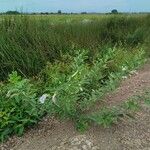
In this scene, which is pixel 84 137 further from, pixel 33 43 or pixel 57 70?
pixel 33 43

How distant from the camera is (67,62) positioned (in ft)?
27.9

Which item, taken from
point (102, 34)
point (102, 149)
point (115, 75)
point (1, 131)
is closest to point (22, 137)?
point (1, 131)

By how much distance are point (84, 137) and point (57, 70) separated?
9.10ft

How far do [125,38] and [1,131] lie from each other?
32.5 feet

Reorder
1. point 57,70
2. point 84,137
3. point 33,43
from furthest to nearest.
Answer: point 33,43
point 57,70
point 84,137

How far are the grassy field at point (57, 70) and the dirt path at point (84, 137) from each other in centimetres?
10

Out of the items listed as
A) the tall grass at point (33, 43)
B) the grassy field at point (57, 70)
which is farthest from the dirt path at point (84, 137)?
the tall grass at point (33, 43)

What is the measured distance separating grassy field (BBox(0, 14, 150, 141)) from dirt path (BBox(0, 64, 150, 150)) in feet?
0.33

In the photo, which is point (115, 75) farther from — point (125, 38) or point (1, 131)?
point (125, 38)

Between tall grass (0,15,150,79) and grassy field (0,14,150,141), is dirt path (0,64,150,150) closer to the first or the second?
grassy field (0,14,150,141)

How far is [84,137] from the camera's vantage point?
505 centimetres

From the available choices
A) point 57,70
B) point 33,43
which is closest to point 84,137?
point 57,70

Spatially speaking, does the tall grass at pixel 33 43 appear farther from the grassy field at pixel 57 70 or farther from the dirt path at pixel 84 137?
the dirt path at pixel 84 137

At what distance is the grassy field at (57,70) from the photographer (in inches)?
205
